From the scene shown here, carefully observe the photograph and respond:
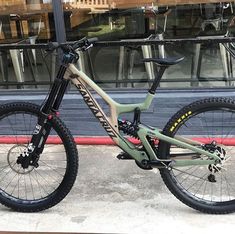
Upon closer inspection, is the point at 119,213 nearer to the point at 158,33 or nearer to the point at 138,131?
the point at 138,131

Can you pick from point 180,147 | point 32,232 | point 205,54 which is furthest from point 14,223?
point 205,54

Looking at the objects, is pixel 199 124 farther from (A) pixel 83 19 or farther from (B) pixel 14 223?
(B) pixel 14 223

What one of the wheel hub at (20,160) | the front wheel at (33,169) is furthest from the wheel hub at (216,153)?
the wheel hub at (20,160)

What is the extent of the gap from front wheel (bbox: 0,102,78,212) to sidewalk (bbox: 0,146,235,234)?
11cm

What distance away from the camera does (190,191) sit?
135 inches

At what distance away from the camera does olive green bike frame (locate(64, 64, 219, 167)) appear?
3.07m

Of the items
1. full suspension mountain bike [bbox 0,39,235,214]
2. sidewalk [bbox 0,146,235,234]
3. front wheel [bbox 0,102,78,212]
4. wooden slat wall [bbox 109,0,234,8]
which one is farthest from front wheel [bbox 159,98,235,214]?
wooden slat wall [bbox 109,0,234,8]

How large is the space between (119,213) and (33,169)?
2.52 feet

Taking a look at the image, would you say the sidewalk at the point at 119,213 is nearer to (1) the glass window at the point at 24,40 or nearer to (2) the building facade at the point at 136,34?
(2) the building facade at the point at 136,34

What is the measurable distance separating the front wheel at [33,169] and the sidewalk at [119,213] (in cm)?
11

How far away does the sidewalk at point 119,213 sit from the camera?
3021mm

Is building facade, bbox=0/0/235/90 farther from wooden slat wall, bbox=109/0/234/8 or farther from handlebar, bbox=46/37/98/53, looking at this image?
handlebar, bbox=46/37/98/53

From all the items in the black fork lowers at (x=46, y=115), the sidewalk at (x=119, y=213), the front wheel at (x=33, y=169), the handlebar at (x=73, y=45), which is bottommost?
the sidewalk at (x=119, y=213)

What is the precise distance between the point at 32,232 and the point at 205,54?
2540 millimetres
